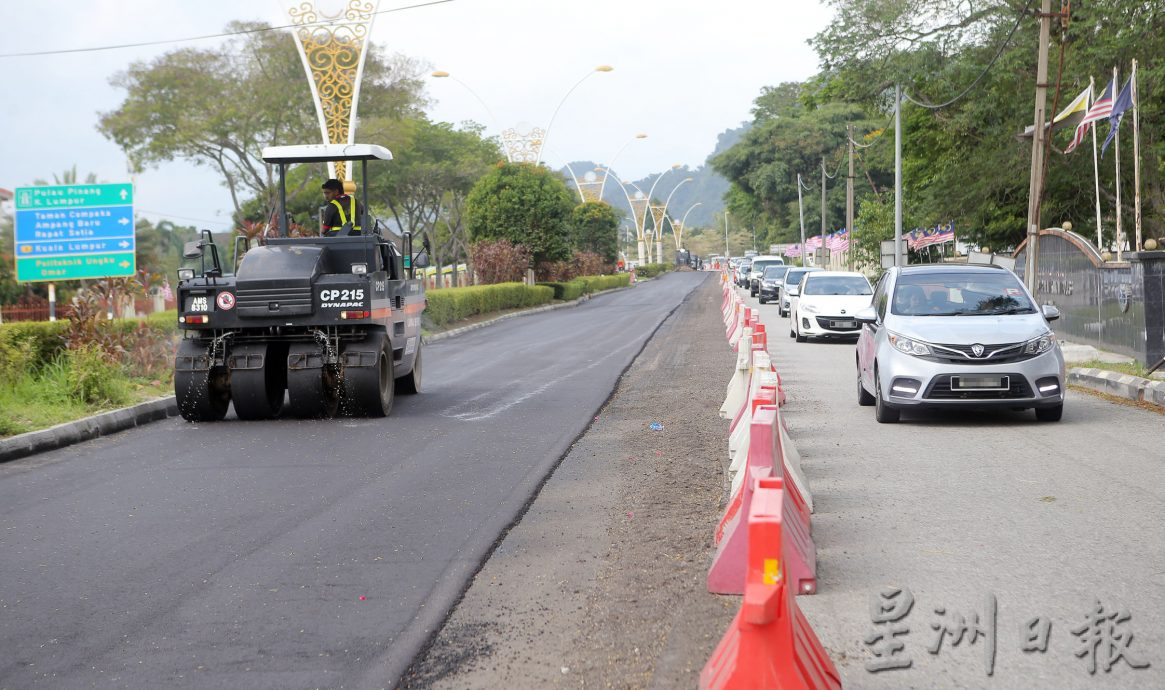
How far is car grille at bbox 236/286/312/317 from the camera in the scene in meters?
13.5

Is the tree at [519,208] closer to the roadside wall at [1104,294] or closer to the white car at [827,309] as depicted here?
the white car at [827,309]

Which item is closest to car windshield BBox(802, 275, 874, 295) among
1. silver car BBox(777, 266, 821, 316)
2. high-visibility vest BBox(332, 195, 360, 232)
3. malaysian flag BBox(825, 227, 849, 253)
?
silver car BBox(777, 266, 821, 316)

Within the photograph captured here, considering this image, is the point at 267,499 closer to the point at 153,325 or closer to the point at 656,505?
the point at 656,505

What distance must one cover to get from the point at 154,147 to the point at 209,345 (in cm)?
3132

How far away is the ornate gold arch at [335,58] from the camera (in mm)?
29375

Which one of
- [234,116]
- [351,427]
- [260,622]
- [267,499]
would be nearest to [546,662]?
[260,622]

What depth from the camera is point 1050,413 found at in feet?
39.4

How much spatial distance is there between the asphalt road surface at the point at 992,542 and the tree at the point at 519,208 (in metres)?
40.2

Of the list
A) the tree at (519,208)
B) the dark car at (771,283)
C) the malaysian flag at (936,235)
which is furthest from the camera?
the tree at (519,208)

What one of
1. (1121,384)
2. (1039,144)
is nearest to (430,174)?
(1039,144)

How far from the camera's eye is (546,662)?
5055mm

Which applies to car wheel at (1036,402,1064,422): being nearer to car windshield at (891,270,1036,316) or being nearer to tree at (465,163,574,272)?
car windshield at (891,270,1036,316)

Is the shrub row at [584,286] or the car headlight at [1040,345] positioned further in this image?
the shrub row at [584,286]

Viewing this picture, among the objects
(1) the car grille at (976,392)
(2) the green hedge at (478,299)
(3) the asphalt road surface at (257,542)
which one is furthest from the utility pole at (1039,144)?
(2) the green hedge at (478,299)
